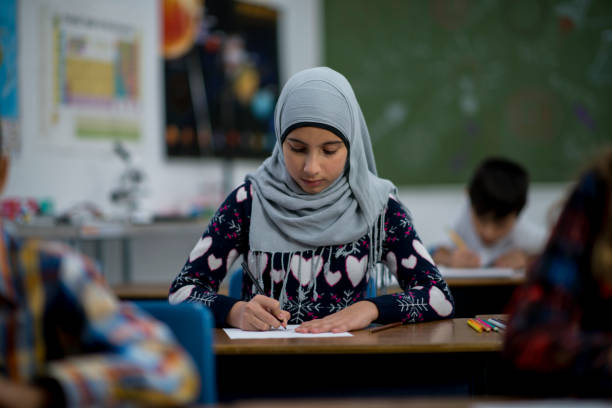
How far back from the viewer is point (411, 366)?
58.6 inches

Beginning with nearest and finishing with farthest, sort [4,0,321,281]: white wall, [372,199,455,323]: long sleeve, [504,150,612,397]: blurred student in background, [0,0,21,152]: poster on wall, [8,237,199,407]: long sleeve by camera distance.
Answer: [8,237,199,407]: long sleeve < [504,150,612,397]: blurred student in background < [372,199,455,323]: long sleeve < [0,0,21,152]: poster on wall < [4,0,321,281]: white wall

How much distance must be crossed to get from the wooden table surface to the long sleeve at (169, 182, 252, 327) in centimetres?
15

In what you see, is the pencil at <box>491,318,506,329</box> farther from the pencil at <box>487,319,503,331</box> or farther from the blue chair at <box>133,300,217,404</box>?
the blue chair at <box>133,300,217,404</box>

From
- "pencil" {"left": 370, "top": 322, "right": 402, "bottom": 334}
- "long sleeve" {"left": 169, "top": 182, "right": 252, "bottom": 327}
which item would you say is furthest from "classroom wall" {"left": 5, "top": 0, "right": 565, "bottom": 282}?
"pencil" {"left": 370, "top": 322, "right": 402, "bottom": 334}

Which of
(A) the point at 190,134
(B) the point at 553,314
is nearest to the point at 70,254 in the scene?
(B) the point at 553,314

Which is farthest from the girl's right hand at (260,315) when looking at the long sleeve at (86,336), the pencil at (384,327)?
the long sleeve at (86,336)

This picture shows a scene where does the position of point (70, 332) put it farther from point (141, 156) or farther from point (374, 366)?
point (141, 156)

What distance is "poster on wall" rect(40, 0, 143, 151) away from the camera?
3488 millimetres

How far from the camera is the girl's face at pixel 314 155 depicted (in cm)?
166

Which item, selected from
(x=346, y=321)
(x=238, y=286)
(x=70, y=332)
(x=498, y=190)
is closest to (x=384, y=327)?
(x=346, y=321)

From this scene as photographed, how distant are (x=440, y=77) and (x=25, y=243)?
412 centimetres

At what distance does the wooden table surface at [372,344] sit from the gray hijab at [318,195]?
32 cm

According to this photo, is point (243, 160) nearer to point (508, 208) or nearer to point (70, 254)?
point (508, 208)

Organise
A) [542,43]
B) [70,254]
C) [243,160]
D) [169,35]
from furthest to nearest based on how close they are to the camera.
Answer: [542,43] < [243,160] < [169,35] < [70,254]
